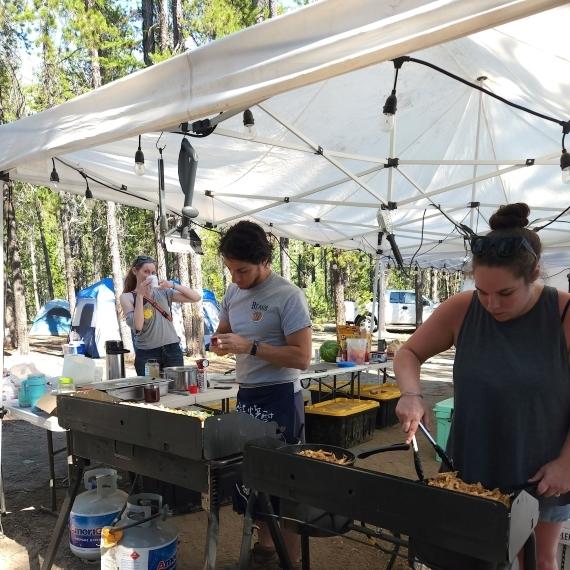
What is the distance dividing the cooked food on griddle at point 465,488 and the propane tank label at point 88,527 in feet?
7.15

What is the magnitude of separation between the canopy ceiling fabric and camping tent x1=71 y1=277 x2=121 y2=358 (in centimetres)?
661

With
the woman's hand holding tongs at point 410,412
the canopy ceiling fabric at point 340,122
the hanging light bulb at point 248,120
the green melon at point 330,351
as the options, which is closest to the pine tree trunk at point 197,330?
the canopy ceiling fabric at point 340,122

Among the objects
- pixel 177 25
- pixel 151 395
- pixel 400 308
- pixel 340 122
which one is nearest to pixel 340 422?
pixel 151 395

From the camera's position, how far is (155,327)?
15.1ft

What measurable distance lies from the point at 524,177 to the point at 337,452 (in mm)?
5240

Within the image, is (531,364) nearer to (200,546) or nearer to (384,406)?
(200,546)

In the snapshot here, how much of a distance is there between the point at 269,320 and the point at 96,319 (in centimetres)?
1094

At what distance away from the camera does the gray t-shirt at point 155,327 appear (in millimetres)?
4586

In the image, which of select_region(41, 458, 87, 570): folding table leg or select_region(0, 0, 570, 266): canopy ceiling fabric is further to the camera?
select_region(41, 458, 87, 570): folding table leg

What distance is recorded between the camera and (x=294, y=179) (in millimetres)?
5887

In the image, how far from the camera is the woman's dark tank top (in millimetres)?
1565

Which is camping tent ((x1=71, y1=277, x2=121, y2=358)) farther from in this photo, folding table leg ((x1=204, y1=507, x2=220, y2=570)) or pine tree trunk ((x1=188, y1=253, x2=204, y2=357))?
folding table leg ((x1=204, y1=507, x2=220, y2=570))

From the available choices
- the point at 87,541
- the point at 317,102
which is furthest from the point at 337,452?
the point at 317,102

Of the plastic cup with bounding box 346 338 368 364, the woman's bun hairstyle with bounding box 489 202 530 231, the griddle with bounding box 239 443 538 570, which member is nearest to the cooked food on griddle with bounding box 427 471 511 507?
the griddle with bounding box 239 443 538 570
